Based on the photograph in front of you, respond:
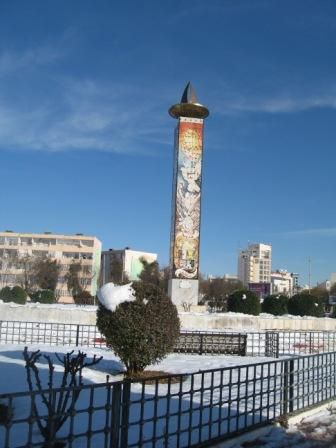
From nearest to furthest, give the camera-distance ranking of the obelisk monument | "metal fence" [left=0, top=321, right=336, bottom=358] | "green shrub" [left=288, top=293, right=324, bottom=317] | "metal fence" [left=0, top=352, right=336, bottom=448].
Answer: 1. "metal fence" [left=0, top=352, right=336, bottom=448]
2. "metal fence" [left=0, top=321, right=336, bottom=358]
3. "green shrub" [left=288, top=293, right=324, bottom=317]
4. the obelisk monument

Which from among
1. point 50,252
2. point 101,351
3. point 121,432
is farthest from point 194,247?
point 50,252

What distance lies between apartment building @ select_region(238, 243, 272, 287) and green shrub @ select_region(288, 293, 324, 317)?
359 feet

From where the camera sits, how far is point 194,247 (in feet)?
108

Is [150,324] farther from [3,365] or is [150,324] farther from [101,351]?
[101,351]

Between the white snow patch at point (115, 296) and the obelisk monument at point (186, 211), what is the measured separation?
2298 centimetres

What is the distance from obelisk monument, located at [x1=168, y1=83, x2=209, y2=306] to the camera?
107 feet

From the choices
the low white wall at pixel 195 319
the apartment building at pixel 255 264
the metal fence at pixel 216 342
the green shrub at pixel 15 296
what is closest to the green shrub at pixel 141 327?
the metal fence at pixel 216 342

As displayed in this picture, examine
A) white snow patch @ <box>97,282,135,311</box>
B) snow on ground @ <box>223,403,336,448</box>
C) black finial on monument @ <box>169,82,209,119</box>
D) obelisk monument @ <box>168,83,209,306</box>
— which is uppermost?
black finial on monument @ <box>169,82,209,119</box>

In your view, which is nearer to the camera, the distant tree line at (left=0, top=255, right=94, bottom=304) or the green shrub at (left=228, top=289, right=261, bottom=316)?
the green shrub at (left=228, top=289, right=261, bottom=316)

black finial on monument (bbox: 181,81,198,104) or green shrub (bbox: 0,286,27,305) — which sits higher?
black finial on monument (bbox: 181,81,198,104)

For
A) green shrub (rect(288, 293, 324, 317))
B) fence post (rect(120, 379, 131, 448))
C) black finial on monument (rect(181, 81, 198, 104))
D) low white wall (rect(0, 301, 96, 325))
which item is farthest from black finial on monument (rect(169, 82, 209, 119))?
fence post (rect(120, 379, 131, 448))

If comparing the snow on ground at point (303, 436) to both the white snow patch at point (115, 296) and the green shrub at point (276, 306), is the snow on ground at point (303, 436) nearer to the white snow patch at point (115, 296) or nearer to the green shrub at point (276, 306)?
the white snow patch at point (115, 296)

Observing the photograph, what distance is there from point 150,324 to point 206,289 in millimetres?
64355

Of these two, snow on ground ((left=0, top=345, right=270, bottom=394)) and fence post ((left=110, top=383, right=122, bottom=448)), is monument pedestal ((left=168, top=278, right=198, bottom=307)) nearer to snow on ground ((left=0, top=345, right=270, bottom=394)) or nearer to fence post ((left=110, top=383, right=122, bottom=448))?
snow on ground ((left=0, top=345, right=270, bottom=394))
